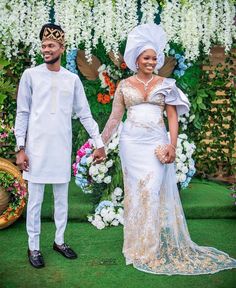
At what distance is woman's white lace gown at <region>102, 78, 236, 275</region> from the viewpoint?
4.16m

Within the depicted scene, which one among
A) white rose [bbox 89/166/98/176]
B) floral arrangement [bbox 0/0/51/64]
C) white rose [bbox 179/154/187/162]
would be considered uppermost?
floral arrangement [bbox 0/0/51/64]

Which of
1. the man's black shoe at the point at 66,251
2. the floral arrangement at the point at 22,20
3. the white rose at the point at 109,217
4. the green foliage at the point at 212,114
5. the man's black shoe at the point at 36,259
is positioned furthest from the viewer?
the green foliage at the point at 212,114

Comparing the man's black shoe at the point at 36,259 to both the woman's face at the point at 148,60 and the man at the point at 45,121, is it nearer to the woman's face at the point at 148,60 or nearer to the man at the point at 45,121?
the man at the point at 45,121

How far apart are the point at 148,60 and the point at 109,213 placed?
1.84 m

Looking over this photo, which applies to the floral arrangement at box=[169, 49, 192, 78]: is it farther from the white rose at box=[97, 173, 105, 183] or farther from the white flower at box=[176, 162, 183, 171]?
the white rose at box=[97, 173, 105, 183]

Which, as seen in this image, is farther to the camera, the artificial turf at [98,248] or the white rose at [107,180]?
the white rose at [107,180]

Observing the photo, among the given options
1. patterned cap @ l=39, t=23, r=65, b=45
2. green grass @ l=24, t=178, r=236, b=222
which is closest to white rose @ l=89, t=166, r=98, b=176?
green grass @ l=24, t=178, r=236, b=222

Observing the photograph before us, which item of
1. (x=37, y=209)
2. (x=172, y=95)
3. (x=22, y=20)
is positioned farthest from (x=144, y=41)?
(x=22, y=20)

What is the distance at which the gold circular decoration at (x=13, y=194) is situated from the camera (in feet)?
16.8

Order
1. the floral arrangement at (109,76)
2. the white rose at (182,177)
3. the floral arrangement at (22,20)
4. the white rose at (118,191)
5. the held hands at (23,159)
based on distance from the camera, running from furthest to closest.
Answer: the floral arrangement at (109,76)
the floral arrangement at (22,20)
the white rose at (182,177)
the white rose at (118,191)
the held hands at (23,159)

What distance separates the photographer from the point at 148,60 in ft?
13.4

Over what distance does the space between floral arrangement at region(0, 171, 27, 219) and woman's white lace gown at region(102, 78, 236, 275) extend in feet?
4.29

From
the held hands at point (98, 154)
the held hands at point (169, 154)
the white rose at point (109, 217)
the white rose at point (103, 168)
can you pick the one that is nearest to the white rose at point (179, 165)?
the white rose at point (103, 168)

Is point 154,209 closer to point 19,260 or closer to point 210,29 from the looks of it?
point 19,260
